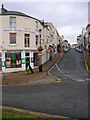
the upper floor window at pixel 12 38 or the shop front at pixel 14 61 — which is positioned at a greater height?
the upper floor window at pixel 12 38

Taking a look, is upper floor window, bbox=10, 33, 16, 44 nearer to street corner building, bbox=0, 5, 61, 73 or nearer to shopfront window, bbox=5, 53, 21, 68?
street corner building, bbox=0, 5, 61, 73

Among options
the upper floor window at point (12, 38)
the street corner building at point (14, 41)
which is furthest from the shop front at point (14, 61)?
the upper floor window at point (12, 38)

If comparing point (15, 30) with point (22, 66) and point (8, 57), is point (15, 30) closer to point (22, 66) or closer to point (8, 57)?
point (8, 57)

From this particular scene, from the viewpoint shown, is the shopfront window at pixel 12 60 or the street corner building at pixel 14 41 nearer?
the street corner building at pixel 14 41

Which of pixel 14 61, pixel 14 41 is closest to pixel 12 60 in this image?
pixel 14 61

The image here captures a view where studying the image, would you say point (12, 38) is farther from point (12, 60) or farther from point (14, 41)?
point (12, 60)

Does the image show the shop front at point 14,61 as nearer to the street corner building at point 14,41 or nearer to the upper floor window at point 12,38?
the street corner building at point 14,41

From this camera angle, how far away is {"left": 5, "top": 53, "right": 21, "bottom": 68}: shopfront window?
816 inches

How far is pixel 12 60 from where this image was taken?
20.9 m

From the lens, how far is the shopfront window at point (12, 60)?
68.0ft

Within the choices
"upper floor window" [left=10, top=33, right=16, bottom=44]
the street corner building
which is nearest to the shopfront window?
the street corner building

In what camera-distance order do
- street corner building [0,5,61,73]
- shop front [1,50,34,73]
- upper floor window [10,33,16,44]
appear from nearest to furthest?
1. street corner building [0,5,61,73]
2. shop front [1,50,34,73]
3. upper floor window [10,33,16,44]

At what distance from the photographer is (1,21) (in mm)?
20422

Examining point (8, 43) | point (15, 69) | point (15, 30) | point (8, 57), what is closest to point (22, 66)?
point (15, 69)
